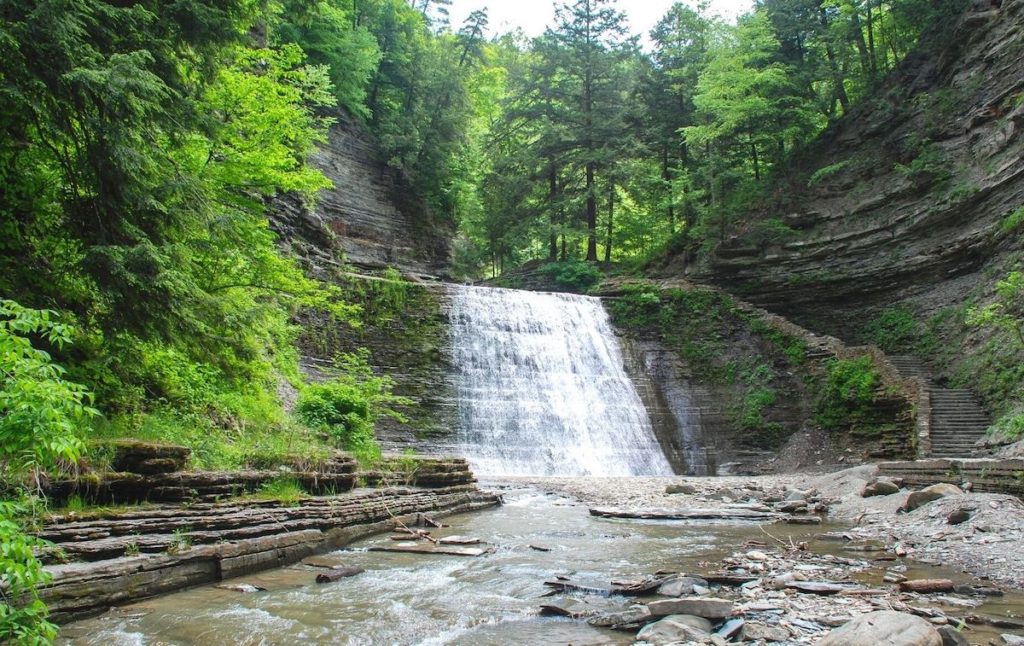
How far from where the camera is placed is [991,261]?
17.7 metres

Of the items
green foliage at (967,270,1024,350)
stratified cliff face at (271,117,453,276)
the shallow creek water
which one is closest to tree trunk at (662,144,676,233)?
stratified cliff face at (271,117,453,276)

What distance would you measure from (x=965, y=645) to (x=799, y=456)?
52.6ft

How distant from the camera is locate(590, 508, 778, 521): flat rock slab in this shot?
9492mm

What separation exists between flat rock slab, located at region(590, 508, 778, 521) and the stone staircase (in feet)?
22.7

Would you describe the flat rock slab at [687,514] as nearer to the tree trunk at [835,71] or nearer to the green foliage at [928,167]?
the green foliage at [928,167]

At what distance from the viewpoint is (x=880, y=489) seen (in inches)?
394

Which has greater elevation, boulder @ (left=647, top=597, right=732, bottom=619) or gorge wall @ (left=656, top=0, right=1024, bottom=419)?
gorge wall @ (left=656, top=0, right=1024, bottom=419)

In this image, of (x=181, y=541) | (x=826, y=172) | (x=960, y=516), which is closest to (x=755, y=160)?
(x=826, y=172)

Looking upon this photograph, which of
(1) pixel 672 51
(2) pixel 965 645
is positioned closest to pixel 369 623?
(2) pixel 965 645

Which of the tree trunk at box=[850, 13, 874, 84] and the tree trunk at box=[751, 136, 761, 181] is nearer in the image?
the tree trunk at box=[850, 13, 874, 84]

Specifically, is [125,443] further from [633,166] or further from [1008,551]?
[633,166]

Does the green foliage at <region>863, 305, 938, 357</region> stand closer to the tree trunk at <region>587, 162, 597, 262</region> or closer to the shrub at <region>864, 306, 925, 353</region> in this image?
the shrub at <region>864, 306, 925, 353</region>

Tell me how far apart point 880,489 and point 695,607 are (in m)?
7.67

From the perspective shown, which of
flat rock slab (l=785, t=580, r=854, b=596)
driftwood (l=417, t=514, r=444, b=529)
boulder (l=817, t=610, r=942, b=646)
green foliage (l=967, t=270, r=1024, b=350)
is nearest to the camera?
boulder (l=817, t=610, r=942, b=646)
